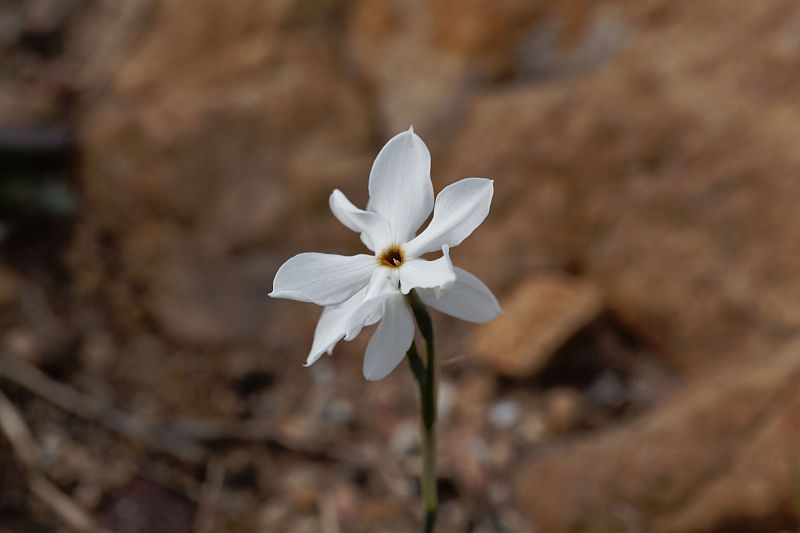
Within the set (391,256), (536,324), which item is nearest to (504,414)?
(536,324)

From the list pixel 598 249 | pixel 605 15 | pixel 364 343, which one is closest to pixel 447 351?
pixel 364 343

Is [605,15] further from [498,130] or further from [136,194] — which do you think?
[136,194]

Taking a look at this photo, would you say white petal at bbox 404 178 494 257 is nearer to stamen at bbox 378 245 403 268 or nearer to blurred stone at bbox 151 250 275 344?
stamen at bbox 378 245 403 268

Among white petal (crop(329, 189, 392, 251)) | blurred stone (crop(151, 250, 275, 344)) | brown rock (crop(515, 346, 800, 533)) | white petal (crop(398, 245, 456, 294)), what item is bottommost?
white petal (crop(398, 245, 456, 294))

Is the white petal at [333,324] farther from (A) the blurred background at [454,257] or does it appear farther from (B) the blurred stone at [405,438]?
(B) the blurred stone at [405,438]

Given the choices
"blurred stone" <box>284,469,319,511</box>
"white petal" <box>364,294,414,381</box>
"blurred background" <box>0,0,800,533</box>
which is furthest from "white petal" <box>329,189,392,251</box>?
"blurred stone" <box>284,469,319,511</box>

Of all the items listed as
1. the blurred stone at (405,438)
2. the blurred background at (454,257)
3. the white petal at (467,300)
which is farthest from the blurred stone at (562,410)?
the white petal at (467,300)

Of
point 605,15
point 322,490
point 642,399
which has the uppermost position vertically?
point 605,15
